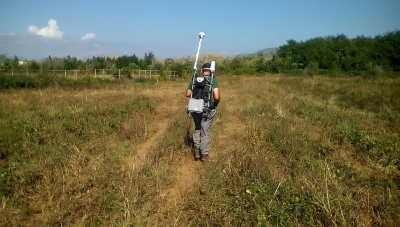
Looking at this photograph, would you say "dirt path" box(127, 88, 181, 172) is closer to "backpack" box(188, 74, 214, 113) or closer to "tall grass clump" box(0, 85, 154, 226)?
"tall grass clump" box(0, 85, 154, 226)

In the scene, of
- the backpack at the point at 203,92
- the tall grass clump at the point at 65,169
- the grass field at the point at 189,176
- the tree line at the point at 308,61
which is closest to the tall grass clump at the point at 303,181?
the grass field at the point at 189,176

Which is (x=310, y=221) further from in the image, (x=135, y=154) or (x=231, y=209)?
(x=135, y=154)

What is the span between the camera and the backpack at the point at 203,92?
4758mm

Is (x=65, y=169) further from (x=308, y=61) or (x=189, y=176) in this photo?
(x=308, y=61)

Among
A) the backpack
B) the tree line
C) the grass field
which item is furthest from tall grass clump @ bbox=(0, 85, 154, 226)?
the tree line

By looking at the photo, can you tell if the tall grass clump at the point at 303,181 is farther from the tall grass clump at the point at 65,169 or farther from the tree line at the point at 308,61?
the tree line at the point at 308,61

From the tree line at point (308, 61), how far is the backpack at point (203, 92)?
2755cm

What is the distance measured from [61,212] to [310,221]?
2.67 meters

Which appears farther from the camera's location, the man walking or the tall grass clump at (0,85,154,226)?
the man walking

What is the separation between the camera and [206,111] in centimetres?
486

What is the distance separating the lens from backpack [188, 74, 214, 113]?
187 inches

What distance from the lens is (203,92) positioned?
191 inches

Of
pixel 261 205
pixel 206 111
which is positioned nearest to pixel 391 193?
pixel 261 205

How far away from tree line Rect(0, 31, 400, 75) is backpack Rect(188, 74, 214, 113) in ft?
90.4
